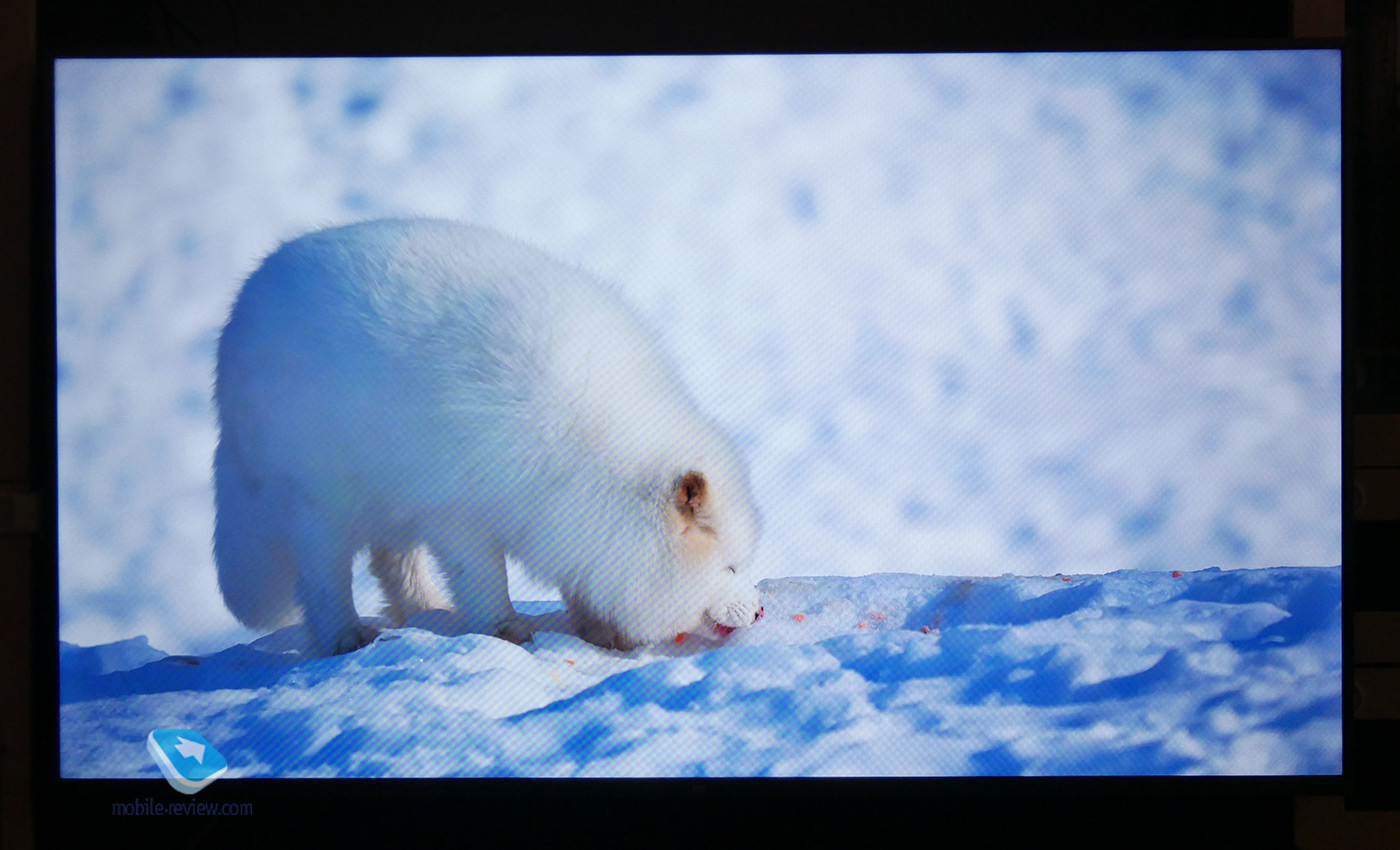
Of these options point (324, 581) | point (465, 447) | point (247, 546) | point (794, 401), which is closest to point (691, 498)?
point (794, 401)

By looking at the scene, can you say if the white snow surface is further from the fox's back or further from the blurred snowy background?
the fox's back

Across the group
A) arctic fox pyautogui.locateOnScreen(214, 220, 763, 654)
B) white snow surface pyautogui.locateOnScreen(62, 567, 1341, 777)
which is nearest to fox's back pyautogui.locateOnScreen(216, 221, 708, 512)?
arctic fox pyautogui.locateOnScreen(214, 220, 763, 654)

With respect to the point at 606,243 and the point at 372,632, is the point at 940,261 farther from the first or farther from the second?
the point at 372,632

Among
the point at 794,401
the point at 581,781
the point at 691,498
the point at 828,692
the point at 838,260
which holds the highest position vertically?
the point at 838,260

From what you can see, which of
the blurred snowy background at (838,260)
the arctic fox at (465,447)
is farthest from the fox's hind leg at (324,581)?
the blurred snowy background at (838,260)

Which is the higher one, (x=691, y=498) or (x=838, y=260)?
(x=838, y=260)

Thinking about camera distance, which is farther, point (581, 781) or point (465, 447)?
point (581, 781)

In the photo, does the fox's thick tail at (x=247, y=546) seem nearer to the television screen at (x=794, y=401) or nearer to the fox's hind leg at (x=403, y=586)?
the television screen at (x=794, y=401)

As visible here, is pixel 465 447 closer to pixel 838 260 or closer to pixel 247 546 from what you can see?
pixel 247 546
